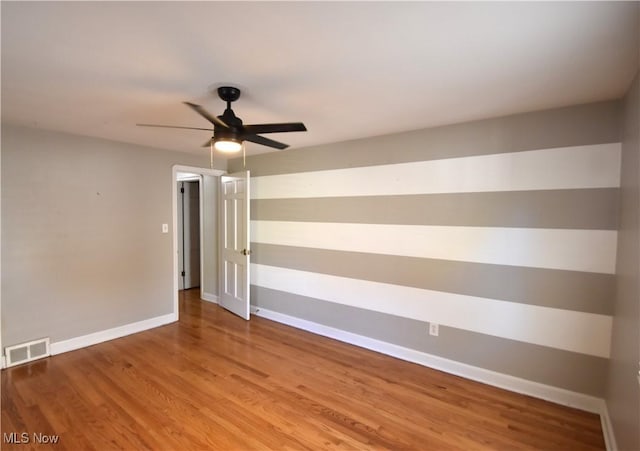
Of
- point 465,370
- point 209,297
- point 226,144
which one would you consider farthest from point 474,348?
point 209,297

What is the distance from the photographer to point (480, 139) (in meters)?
2.76

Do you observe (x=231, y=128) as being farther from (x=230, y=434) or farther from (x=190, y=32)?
(x=230, y=434)

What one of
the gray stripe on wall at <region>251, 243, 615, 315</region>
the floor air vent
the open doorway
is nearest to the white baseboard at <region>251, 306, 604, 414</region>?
the gray stripe on wall at <region>251, 243, 615, 315</region>

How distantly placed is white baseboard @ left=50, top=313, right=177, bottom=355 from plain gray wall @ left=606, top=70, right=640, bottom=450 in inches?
173

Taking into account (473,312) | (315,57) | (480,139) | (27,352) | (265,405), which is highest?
(315,57)

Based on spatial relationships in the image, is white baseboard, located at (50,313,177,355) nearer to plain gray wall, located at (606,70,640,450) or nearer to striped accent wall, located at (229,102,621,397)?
striped accent wall, located at (229,102,621,397)

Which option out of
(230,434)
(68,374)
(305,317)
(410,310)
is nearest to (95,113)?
(68,374)

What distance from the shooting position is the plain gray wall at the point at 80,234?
9.91 ft

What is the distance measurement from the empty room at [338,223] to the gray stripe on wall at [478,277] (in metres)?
0.02

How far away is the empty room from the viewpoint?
155cm

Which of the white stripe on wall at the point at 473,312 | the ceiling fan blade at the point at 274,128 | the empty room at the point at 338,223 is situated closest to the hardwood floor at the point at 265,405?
the empty room at the point at 338,223

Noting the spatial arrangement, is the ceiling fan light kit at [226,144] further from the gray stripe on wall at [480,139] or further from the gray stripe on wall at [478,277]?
the gray stripe on wall at [478,277]

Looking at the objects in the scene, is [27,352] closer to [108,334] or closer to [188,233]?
[108,334]

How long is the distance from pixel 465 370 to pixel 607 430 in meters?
0.97
